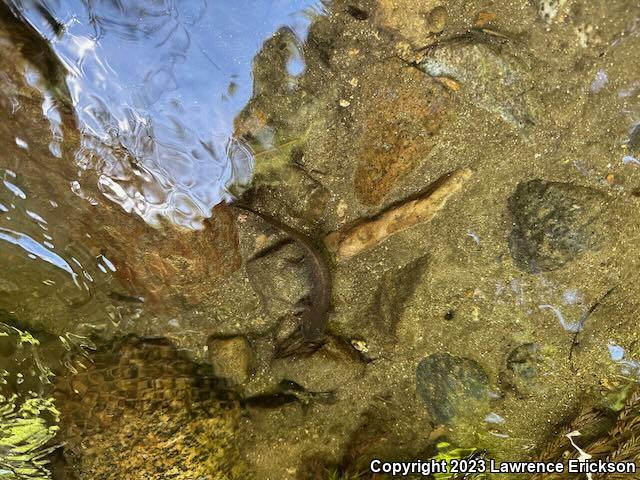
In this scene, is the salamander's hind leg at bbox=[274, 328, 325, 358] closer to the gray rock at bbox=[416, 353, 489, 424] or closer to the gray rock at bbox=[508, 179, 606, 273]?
the gray rock at bbox=[416, 353, 489, 424]

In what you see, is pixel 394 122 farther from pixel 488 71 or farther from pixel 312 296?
pixel 312 296

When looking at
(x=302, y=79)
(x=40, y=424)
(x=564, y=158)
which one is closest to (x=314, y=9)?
(x=302, y=79)

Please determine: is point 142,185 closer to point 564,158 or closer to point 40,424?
point 40,424

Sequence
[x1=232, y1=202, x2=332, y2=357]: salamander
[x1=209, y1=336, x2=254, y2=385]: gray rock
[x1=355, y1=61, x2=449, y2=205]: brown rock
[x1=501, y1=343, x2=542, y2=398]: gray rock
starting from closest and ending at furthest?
1. [x1=355, y1=61, x2=449, y2=205]: brown rock
2. [x1=232, y1=202, x2=332, y2=357]: salamander
3. [x1=501, y1=343, x2=542, y2=398]: gray rock
4. [x1=209, y1=336, x2=254, y2=385]: gray rock

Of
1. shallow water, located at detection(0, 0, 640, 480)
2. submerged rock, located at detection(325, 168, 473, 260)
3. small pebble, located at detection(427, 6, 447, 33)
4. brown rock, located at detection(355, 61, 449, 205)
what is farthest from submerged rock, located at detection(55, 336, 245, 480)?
small pebble, located at detection(427, 6, 447, 33)

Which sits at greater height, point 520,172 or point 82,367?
point 520,172

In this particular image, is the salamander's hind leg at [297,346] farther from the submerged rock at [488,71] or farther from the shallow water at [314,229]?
the submerged rock at [488,71]
